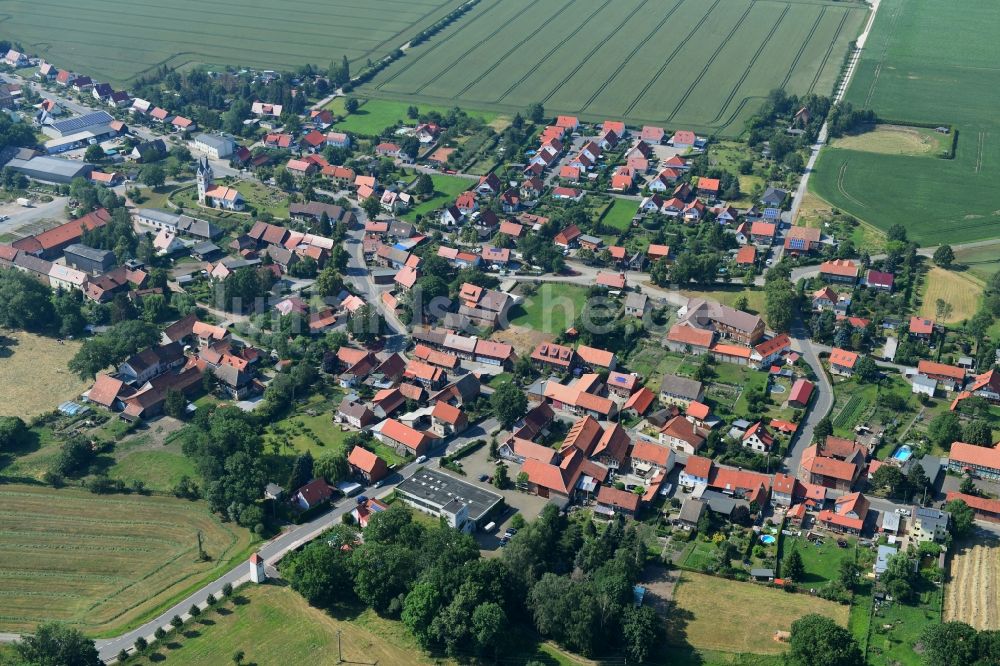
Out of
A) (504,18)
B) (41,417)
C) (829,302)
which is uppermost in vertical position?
(504,18)

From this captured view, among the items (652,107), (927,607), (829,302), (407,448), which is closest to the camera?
(927,607)

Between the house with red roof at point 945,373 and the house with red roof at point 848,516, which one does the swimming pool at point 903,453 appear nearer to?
the house with red roof at point 848,516

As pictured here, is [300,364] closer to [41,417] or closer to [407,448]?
[407,448]

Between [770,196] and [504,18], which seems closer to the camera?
[770,196]

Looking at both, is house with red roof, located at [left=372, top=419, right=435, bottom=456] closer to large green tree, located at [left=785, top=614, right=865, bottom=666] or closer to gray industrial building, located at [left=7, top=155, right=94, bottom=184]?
large green tree, located at [left=785, top=614, right=865, bottom=666]

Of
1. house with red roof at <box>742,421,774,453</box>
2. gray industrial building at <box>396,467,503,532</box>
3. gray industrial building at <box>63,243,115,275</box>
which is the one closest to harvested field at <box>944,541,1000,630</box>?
house with red roof at <box>742,421,774,453</box>

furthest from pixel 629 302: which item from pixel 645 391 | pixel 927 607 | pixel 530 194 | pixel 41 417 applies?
pixel 41 417

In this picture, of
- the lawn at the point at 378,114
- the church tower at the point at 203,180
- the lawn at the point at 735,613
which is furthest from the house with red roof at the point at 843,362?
the church tower at the point at 203,180
